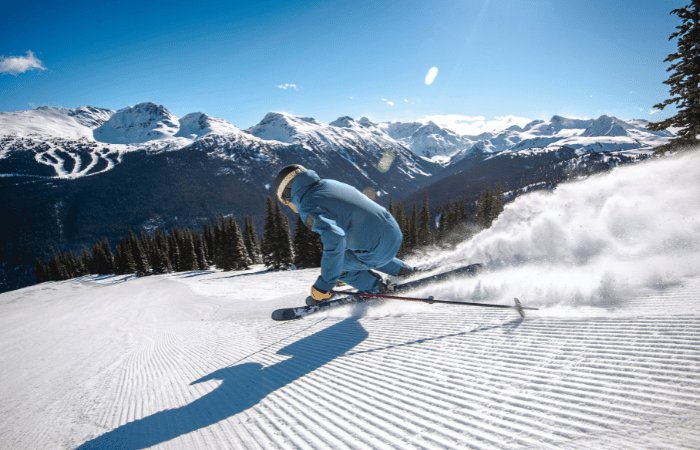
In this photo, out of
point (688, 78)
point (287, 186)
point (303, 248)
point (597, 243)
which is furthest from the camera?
point (303, 248)

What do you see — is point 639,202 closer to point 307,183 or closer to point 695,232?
point 695,232

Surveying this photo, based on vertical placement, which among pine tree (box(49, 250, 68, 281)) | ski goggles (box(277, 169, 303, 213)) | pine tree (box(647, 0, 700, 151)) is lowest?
pine tree (box(49, 250, 68, 281))

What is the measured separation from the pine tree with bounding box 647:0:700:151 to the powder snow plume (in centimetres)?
1144

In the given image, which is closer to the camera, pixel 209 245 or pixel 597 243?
pixel 597 243

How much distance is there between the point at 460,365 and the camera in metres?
2.58

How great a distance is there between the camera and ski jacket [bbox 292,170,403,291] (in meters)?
4.08

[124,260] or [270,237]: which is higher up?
[270,237]

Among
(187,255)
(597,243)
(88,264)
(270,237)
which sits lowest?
(88,264)

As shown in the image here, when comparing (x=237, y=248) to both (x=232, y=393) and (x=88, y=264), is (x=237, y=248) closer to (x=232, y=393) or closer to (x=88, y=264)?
(x=232, y=393)

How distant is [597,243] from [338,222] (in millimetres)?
4541

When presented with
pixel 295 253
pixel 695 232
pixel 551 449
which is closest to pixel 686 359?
pixel 551 449

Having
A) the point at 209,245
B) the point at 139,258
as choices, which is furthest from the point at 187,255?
the point at 139,258

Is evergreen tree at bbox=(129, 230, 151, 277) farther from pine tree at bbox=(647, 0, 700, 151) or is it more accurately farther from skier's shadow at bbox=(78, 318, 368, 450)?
pine tree at bbox=(647, 0, 700, 151)

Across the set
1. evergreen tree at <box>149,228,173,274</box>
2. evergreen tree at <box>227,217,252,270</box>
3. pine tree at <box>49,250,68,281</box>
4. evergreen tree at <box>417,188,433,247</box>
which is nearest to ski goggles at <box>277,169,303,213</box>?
evergreen tree at <box>227,217,252,270</box>
